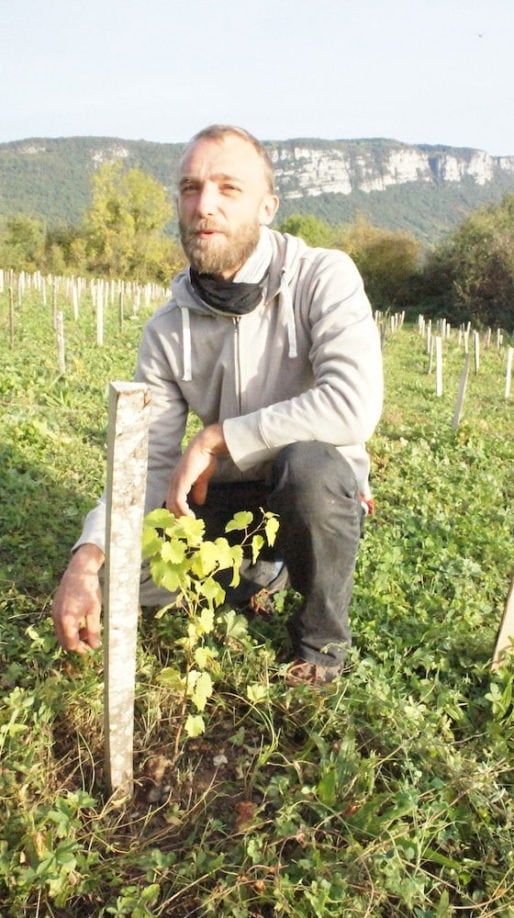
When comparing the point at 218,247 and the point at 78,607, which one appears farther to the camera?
the point at 218,247

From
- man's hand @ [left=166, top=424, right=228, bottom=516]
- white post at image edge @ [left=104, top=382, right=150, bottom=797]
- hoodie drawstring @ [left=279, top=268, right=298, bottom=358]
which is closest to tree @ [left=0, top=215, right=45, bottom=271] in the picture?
hoodie drawstring @ [left=279, top=268, right=298, bottom=358]

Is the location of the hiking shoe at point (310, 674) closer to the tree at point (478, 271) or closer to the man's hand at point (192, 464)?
the man's hand at point (192, 464)

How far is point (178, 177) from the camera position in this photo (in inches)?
92.7

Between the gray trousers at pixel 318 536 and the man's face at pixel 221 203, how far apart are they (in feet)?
2.39

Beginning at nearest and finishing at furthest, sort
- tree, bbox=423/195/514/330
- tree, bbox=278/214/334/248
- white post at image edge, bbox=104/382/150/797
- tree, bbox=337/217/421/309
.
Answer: white post at image edge, bbox=104/382/150/797, tree, bbox=423/195/514/330, tree, bbox=337/217/421/309, tree, bbox=278/214/334/248

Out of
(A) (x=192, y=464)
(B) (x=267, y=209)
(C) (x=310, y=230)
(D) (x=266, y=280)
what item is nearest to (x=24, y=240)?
(C) (x=310, y=230)

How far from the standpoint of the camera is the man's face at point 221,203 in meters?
2.23

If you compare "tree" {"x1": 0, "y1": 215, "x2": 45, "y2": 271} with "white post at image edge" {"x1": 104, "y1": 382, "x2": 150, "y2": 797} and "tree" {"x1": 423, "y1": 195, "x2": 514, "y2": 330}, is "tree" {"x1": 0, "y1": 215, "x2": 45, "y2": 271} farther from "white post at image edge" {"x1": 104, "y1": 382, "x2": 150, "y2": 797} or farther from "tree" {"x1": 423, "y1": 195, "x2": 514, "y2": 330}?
"white post at image edge" {"x1": 104, "y1": 382, "x2": 150, "y2": 797}

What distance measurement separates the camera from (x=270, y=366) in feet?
8.05

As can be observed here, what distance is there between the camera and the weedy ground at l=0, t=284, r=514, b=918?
160 cm

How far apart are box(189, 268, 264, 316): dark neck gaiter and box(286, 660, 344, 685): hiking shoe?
1.23 metres

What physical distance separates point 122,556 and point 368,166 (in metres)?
202

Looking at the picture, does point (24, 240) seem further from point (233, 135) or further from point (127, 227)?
point (233, 135)

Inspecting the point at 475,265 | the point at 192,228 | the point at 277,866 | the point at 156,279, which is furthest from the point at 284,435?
the point at 156,279
